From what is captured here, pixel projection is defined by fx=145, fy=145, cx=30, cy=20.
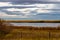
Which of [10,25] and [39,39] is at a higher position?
[10,25]

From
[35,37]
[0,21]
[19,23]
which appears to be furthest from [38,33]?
[0,21]

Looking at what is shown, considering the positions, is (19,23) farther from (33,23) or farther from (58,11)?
(58,11)

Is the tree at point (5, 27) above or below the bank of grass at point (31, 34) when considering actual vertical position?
above

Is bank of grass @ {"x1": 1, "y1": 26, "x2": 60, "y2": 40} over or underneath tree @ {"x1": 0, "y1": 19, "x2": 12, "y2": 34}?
underneath

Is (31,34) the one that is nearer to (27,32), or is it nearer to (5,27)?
(27,32)

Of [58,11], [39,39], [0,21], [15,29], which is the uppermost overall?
[58,11]

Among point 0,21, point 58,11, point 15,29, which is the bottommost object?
point 15,29

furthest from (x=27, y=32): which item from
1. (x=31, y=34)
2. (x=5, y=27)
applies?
(x=5, y=27)

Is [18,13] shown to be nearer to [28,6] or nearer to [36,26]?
[28,6]

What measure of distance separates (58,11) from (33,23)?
339 mm

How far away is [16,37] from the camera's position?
6.00 ft

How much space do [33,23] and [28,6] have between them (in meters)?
0.22

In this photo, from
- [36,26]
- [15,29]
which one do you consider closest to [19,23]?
[15,29]

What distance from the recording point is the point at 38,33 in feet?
5.93
